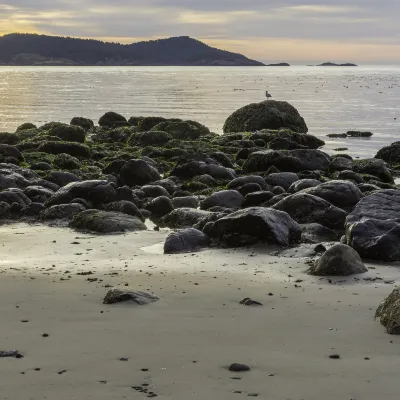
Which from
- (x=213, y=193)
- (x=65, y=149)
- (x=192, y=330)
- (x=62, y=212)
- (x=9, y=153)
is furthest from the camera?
(x=65, y=149)

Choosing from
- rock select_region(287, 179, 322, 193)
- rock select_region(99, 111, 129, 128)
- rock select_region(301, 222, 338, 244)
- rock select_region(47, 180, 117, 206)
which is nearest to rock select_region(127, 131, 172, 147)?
rock select_region(287, 179, 322, 193)

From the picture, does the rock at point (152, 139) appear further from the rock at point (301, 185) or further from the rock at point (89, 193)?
the rock at point (89, 193)

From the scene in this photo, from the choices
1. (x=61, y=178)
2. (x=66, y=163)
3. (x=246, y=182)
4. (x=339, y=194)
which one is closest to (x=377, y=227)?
(x=339, y=194)

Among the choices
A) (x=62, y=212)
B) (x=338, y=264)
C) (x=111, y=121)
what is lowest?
(x=62, y=212)

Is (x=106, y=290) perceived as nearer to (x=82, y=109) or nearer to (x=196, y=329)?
(x=196, y=329)

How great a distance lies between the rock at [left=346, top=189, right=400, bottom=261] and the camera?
852 cm

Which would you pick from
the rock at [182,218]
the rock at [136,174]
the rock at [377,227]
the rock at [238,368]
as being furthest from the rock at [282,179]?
the rock at [238,368]

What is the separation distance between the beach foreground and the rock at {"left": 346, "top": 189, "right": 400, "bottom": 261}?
1.54 feet

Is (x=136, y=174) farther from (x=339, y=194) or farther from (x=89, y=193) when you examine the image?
(x=339, y=194)

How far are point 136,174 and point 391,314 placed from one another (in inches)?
388

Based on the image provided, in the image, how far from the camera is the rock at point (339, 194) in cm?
1191

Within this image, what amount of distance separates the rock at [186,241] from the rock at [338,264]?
1897mm

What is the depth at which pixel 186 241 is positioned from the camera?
9273 mm

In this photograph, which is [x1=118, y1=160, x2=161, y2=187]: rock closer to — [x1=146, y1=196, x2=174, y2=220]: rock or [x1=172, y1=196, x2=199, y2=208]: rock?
[x1=172, y1=196, x2=199, y2=208]: rock
